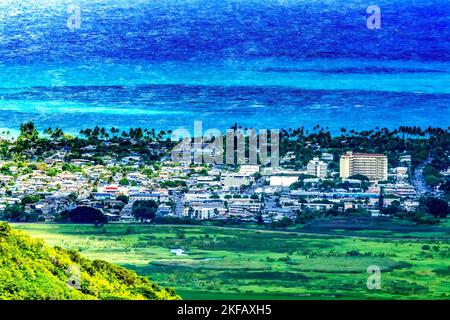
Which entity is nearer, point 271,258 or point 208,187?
point 271,258

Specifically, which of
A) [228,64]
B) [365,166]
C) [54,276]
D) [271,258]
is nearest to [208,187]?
[271,258]

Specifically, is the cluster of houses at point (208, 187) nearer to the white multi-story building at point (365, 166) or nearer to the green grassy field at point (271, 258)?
the white multi-story building at point (365, 166)

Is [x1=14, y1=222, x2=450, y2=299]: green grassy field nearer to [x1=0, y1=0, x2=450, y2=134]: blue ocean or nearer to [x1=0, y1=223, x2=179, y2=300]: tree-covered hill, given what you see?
[x1=0, y1=223, x2=179, y2=300]: tree-covered hill

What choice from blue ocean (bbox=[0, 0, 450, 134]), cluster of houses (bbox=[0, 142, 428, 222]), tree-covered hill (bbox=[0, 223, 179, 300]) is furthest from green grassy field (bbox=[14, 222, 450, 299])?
blue ocean (bbox=[0, 0, 450, 134])

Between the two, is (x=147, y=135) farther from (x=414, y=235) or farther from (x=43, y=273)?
(x=43, y=273)

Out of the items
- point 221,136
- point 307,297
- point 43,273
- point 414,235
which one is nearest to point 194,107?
point 221,136

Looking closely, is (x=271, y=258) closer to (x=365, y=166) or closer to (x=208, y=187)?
(x=208, y=187)

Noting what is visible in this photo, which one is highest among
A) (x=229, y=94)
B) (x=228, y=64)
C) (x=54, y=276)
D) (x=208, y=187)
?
(x=228, y=64)
